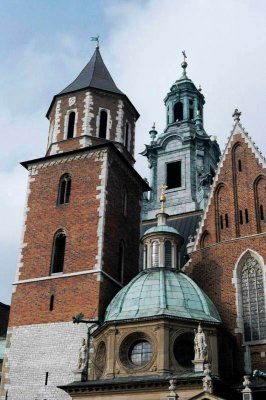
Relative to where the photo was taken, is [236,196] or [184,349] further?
[236,196]

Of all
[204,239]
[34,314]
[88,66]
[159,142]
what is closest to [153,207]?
[159,142]

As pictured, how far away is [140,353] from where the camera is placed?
22.2 meters

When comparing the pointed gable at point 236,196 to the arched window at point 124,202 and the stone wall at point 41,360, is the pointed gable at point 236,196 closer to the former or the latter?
the arched window at point 124,202

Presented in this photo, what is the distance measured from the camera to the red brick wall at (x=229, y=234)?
26.2 metres

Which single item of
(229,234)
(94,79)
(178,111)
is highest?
(178,111)

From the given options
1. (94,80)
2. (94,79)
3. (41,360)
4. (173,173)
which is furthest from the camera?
(173,173)

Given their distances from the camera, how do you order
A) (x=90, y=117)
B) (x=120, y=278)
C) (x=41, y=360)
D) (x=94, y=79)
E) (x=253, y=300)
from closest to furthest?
1. (x=41, y=360)
2. (x=253, y=300)
3. (x=120, y=278)
4. (x=90, y=117)
5. (x=94, y=79)

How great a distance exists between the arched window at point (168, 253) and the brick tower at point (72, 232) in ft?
7.81

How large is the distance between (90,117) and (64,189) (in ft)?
12.7

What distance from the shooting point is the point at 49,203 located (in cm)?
2894

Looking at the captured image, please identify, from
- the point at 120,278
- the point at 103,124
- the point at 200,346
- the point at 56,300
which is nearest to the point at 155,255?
the point at 120,278

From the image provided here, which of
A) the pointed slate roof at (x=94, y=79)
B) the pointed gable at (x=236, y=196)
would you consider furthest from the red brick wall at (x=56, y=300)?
the pointed slate roof at (x=94, y=79)

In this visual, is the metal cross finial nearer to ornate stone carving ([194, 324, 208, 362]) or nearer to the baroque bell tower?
ornate stone carving ([194, 324, 208, 362])

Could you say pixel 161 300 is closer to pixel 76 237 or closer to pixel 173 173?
pixel 76 237
